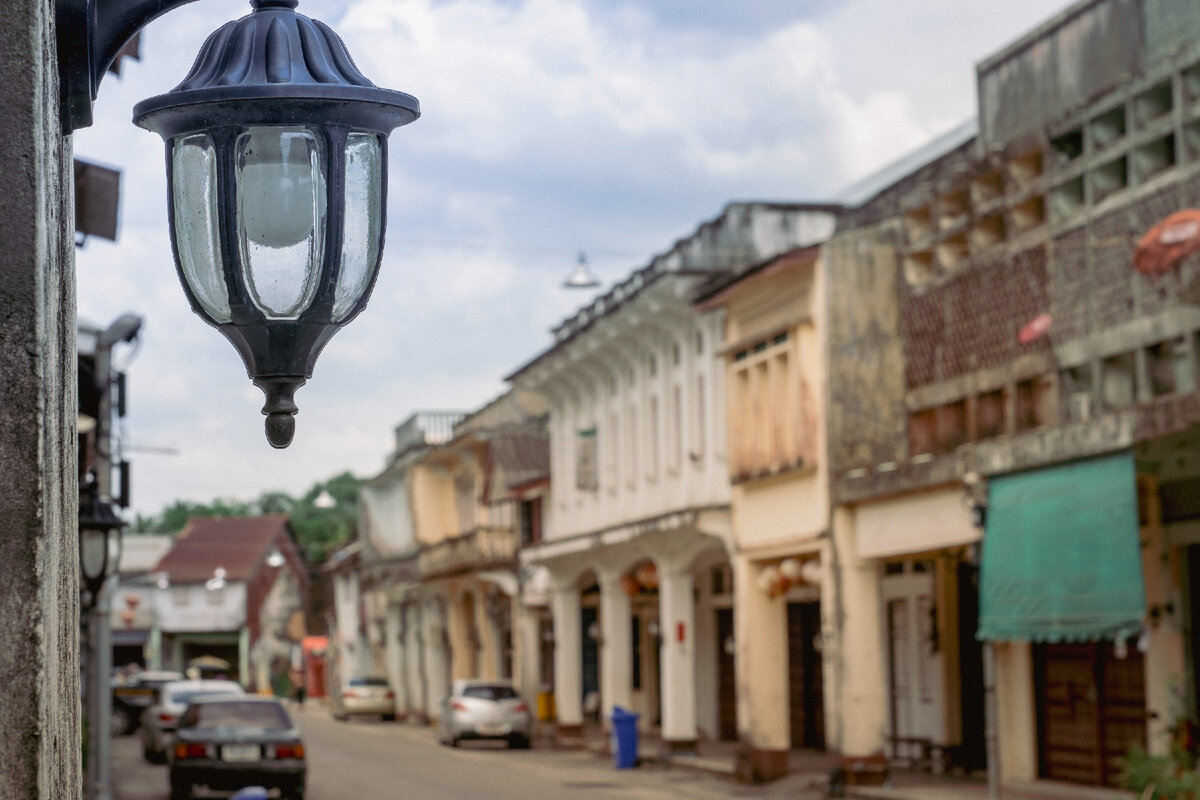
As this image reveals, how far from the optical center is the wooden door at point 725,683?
136ft

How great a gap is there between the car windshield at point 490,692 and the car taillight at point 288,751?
19087 mm

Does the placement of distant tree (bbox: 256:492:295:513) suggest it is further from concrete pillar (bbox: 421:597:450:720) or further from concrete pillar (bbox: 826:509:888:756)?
concrete pillar (bbox: 826:509:888:756)

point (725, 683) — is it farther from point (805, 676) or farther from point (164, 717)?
point (164, 717)

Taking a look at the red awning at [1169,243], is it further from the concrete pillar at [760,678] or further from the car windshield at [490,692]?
the car windshield at [490,692]

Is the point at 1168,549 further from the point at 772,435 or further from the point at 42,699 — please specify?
the point at 42,699

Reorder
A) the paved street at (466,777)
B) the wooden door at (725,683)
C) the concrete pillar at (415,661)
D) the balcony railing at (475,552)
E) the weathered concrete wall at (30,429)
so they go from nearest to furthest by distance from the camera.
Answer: the weathered concrete wall at (30,429) < the paved street at (466,777) < the wooden door at (725,683) < the balcony railing at (475,552) < the concrete pillar at (415,661)

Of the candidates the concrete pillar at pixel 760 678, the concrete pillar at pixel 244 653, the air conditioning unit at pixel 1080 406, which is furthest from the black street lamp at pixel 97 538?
the concrete pillar at pixel 244 653

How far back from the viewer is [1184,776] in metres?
18.9

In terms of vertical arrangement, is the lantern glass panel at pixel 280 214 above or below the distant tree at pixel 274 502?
below

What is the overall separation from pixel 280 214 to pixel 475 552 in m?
49.1

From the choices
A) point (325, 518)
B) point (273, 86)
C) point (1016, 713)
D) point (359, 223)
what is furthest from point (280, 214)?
point (325, 518)

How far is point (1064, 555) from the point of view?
71.7 feet

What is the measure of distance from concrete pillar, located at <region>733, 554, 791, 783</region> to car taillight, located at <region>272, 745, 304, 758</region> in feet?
27.5

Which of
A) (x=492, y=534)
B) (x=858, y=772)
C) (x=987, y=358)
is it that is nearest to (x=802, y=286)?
(x=987, y=358)
